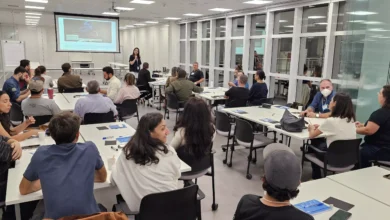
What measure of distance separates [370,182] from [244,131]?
186 centimetres

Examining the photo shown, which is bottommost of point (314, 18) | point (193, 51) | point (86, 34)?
point (193, 51)

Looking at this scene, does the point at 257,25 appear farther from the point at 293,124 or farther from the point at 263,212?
A: the point at 263,212

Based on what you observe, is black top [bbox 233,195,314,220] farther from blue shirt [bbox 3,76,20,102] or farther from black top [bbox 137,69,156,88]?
black top [bbox 137,69,156,88]

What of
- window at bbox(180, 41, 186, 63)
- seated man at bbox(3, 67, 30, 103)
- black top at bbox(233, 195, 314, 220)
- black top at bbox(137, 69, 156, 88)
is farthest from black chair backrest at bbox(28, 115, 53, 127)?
window at bbox(180, 41, 186, 63)

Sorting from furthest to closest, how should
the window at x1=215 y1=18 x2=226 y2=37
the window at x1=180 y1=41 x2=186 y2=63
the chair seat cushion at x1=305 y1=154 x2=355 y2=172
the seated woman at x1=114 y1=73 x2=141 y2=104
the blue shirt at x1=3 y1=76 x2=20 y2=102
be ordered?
the window at x1=180 y1=41 x2=186 y2=63, the window at x1=215 y1=18 x2=226 y2=37, the seated woman at x1=114 y1=73 x2=141 y2=104, the blue shirt at x1=3 y1=76 x2=20 y2=102, the chair seat cushion at x1=305 y1=154 x2=355 y2=172

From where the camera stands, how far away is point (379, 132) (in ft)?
10.9

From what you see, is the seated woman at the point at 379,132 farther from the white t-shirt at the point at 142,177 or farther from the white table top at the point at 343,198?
the white t-shirt at the point at 142,177

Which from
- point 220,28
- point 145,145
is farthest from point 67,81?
point 220,28

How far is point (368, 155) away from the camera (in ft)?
11.1

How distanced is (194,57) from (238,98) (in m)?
7.50

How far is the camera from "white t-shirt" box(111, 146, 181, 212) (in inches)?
76.7

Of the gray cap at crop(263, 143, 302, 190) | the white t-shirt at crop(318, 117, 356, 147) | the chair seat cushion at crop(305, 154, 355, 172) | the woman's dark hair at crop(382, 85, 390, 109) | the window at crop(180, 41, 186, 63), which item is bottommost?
the chair seat cushion at crop(305, 154, 355, 172)

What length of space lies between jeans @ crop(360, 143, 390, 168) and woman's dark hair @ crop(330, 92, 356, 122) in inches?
19.0

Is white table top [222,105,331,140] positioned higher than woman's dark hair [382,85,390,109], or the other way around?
woman's dark hair [382,85,390,109]
